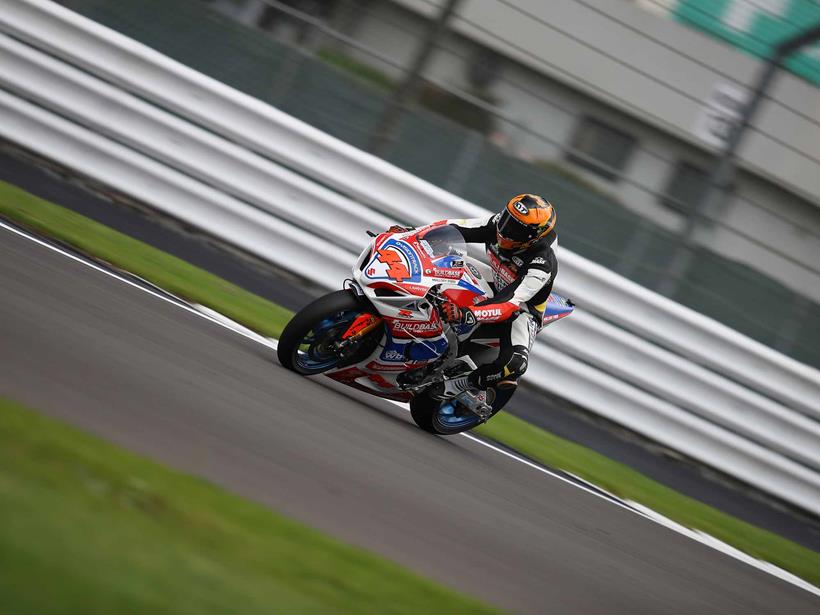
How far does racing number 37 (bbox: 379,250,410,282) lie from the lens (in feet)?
21.7

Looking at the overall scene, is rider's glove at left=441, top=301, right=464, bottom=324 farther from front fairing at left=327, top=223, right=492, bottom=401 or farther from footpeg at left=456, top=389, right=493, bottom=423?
footpeg at left=456, top=389, right=493, bottom=423

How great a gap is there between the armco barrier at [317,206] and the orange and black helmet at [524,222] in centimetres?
283

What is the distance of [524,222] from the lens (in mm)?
6867

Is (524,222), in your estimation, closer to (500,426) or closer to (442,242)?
(442,242)

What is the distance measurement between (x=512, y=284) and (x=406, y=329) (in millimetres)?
725

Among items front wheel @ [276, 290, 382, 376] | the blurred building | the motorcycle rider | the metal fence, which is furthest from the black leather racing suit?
the blurred building

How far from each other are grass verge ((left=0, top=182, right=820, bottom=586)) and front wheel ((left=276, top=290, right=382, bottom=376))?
1.19 m

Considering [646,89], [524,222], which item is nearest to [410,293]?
[524,222]

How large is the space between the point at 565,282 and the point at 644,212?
1.04m

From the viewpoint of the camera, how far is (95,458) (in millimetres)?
3801

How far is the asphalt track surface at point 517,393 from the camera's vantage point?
9312 mm

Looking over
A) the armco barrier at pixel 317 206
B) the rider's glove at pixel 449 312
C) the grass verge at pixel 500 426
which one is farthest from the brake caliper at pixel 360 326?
the armco barrier at pixel 317 206

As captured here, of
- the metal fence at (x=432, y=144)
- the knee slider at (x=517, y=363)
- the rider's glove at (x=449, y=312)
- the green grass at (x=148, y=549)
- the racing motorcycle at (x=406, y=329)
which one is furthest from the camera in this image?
the metal fence at (x=432, y=144)

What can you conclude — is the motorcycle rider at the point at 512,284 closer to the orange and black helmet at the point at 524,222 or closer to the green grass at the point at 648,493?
the orange and black helmet at the point at 524,222
